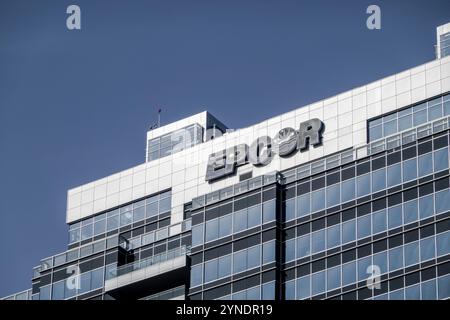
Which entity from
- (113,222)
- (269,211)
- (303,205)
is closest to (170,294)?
(269,211)

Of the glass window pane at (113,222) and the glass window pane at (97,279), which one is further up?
the glass window pane at (113,222)

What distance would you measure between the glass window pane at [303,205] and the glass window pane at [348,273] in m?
6.62

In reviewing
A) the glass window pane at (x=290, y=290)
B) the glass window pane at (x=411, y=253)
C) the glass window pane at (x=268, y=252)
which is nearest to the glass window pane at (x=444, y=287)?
the glass window pane at (x=411, y=253)

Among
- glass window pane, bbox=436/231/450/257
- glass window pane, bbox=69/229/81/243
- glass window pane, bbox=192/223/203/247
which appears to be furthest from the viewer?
glass window pane, bbox=69/229/81/243

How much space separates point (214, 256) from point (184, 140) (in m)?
21.1

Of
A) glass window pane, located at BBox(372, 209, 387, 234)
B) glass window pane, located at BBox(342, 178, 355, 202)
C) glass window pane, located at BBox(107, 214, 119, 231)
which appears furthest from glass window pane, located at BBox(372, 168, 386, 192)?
glass window pane, located at BBox(107, 214, 119, 231)

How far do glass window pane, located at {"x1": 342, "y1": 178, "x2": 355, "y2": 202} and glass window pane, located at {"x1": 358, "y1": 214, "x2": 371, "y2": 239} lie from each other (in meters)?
2.32

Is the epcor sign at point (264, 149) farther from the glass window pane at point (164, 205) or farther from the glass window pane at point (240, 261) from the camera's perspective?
the glass window pane at point (240, 261)

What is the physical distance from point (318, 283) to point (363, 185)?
26.5 ft

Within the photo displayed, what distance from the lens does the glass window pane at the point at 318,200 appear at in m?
115

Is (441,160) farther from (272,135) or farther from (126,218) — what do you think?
(126,218)

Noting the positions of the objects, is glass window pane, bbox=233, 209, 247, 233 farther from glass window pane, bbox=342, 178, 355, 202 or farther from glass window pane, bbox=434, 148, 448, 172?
glass window pane, bbox=434, 148, 448, 172

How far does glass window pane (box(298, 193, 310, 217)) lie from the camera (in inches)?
4560
